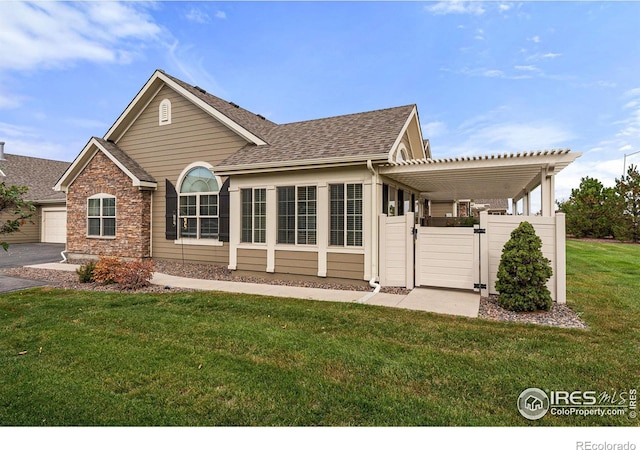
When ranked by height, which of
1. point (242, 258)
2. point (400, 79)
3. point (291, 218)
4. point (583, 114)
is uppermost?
point (400, 79)

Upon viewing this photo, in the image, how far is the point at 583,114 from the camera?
1166 cm

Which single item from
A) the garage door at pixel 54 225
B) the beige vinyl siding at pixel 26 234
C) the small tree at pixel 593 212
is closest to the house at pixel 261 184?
the garage door at pixel 54 225

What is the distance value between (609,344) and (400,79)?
44.5 ft

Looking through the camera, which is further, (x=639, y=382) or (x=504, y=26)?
(x=504, y=26)

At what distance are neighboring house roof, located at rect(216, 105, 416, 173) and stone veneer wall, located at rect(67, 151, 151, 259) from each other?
15.0ft

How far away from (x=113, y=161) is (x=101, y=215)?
219 cm

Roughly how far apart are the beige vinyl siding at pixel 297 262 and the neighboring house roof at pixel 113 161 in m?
6.28

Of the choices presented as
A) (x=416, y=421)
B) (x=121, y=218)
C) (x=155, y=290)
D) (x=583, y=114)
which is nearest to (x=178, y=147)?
(x=121, y=218)

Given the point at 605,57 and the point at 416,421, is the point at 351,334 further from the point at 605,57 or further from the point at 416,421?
the point at 605,57

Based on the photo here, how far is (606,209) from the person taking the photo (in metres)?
22.6

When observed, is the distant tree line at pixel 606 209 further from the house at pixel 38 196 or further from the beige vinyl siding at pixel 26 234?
the beige vinyl siding at pixel 26 234

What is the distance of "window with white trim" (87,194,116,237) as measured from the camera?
12.4m

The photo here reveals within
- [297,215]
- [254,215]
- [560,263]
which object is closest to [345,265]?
[297,215]

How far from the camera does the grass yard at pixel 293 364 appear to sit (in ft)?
8.99
